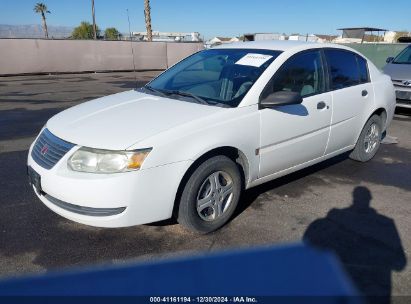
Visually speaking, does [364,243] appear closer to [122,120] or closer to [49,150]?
[122,120]

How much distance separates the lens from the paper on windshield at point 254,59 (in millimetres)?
3775

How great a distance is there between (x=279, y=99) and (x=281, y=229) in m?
1.19

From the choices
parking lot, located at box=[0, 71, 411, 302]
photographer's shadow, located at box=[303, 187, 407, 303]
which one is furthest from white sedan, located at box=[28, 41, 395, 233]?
photographer's shadow, located at box=[303, 187, 407, 303]

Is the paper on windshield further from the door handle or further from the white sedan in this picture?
the door handle

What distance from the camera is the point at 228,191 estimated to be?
3.41m

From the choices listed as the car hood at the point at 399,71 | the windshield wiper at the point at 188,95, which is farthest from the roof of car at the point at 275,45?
the car hood at the point at 399,71

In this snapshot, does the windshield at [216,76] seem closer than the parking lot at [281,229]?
No

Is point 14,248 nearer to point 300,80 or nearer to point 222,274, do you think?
point 222,274

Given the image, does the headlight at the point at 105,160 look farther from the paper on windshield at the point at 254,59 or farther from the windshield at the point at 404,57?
the windshield at the point at 404,57

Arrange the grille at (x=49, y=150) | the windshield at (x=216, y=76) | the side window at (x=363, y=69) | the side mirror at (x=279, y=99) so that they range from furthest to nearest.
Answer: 1. the side window at (x=363, y=69)
2. the windshield at (x=216, y=76)
3. the side mirror at (x=279, y=99)
4. the grille at (x=49, y=150)

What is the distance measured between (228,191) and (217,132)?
1.98ft

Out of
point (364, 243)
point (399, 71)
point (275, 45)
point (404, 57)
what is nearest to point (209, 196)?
point (364, 243)

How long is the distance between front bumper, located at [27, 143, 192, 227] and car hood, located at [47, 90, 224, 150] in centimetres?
23

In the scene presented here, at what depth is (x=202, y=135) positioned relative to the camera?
9.99 ft
